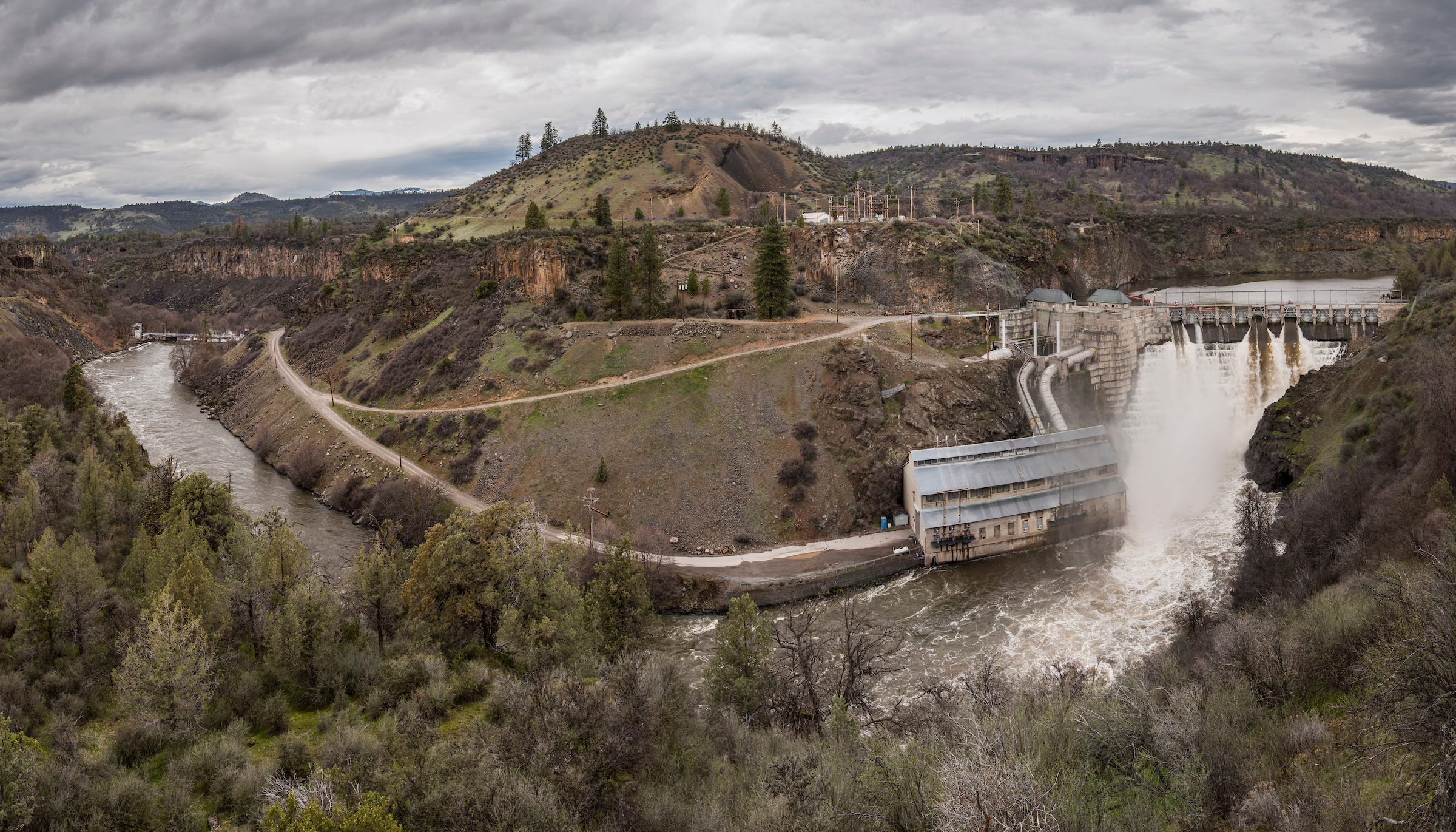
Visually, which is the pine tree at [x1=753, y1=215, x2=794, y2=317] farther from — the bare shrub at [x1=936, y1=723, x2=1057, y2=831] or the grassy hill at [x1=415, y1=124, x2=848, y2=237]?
the bare shrub at [x1=936, y1=723, x2=1057, y2=831]

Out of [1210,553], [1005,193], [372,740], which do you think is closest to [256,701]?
[372,740]

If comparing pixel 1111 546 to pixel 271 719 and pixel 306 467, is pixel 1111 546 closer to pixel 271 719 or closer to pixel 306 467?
pixel 271 719

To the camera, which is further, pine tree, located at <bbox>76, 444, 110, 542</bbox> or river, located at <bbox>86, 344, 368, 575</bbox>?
river, located at <bbox>86, 344, 368, 575</bbox>

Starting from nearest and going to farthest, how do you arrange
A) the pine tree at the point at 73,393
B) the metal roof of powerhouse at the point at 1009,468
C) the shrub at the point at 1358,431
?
the shrub at the point at 1358,431 → the metal roof of powerhouse at the point at 1009,468 → the pine tree at the point at 73,393

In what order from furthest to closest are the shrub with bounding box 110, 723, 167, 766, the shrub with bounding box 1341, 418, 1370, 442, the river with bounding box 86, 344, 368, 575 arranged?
the river with bounding box 86, 344, 368, 575 → the shrub with bounding box 1341, 418, 1370, 442 → the shrub with bounding box 110, 723, 167, 766

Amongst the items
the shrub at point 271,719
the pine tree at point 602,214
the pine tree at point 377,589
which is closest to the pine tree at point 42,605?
the shrub at point 271,719

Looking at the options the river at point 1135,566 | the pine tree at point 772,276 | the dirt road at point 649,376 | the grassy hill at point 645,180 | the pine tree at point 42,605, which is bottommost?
the river at point 1135,566

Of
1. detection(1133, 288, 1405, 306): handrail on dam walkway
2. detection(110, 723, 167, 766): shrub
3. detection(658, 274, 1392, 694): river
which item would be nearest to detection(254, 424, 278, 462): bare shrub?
detection(658, 274, 1392, 694): river

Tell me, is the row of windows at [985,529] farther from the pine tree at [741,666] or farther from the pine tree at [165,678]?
the pine tree at [165,678]
